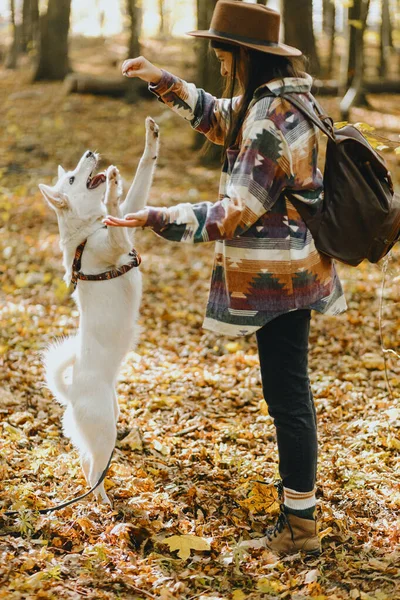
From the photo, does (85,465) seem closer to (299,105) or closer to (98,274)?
(98,274)

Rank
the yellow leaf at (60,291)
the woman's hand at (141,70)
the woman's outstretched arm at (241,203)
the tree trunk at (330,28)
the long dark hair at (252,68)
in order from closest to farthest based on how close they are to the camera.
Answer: the woman's outstretched arm at (241,203) → the long dark hair at (252,68) → the woman's hand at (141,70) → the yellow leaf at (60,291) → the tree trunk at (330,28)

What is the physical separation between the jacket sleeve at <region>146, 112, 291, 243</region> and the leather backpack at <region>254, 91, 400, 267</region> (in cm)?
25

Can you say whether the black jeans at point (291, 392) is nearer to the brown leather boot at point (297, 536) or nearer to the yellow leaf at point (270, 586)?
the brown leather boot at point (297, 536)

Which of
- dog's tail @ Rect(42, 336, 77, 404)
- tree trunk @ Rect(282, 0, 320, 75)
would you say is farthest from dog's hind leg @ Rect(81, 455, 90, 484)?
tree trunk @ Rect(282, 0, 320, 75)

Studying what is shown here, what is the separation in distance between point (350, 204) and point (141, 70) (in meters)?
1.25

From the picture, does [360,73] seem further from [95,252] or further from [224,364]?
[95,252]

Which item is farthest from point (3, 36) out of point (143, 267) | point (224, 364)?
point (224, 364)

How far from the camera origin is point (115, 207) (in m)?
3.19

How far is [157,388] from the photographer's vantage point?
213 inches

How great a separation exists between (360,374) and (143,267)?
3.69m

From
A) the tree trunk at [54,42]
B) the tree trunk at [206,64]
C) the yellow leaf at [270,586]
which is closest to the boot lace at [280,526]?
the yellow leaf at [270,586]

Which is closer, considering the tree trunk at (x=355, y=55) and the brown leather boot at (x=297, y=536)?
the brown leather boot at (x=297, y=536)

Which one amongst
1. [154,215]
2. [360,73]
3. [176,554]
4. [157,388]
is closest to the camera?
[154,215]

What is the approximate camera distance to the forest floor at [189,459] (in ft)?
10.1
